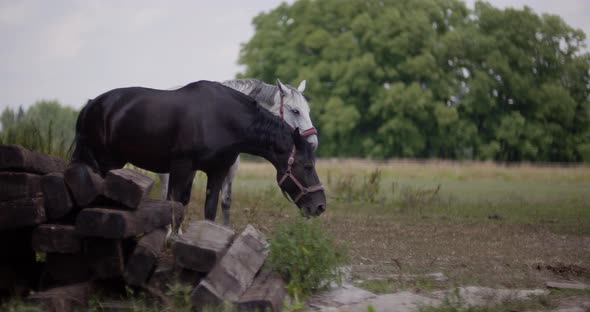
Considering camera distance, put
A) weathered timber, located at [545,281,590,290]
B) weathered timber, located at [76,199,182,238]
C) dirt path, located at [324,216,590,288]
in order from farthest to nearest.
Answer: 1. dirt path, located at [324,216,590,288]
2. weathered timber, located at [545,281,590,290]
3. weathered timber, located at [76,199,182,238]

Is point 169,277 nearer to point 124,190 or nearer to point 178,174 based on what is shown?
point 124,190

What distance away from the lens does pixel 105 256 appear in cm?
474

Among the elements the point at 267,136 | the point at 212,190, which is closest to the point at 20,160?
the point at 212,190

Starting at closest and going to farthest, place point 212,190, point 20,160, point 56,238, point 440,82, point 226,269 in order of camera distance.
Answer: point 226,269
point 56,238
point 20,160
point 212,190
point 440,82

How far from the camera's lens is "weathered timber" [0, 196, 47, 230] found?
4.79 meters

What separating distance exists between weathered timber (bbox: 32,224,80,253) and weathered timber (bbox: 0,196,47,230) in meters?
0.08

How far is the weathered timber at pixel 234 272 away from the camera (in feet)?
14.7

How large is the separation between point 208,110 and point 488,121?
30614mm

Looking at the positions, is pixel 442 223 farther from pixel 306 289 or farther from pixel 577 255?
pixel 306 289

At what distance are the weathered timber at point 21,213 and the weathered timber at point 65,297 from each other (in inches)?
20.5

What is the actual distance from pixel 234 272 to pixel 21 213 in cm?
159

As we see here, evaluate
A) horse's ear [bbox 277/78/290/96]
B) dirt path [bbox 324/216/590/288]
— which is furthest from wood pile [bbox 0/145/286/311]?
horse's ear [bbox 277/78/290/96]

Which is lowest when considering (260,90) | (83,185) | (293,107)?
(83,185)

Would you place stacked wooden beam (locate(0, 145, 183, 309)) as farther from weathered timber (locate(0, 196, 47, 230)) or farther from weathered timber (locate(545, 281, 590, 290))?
weathered timber (locate(545, 281, 590, 290))
